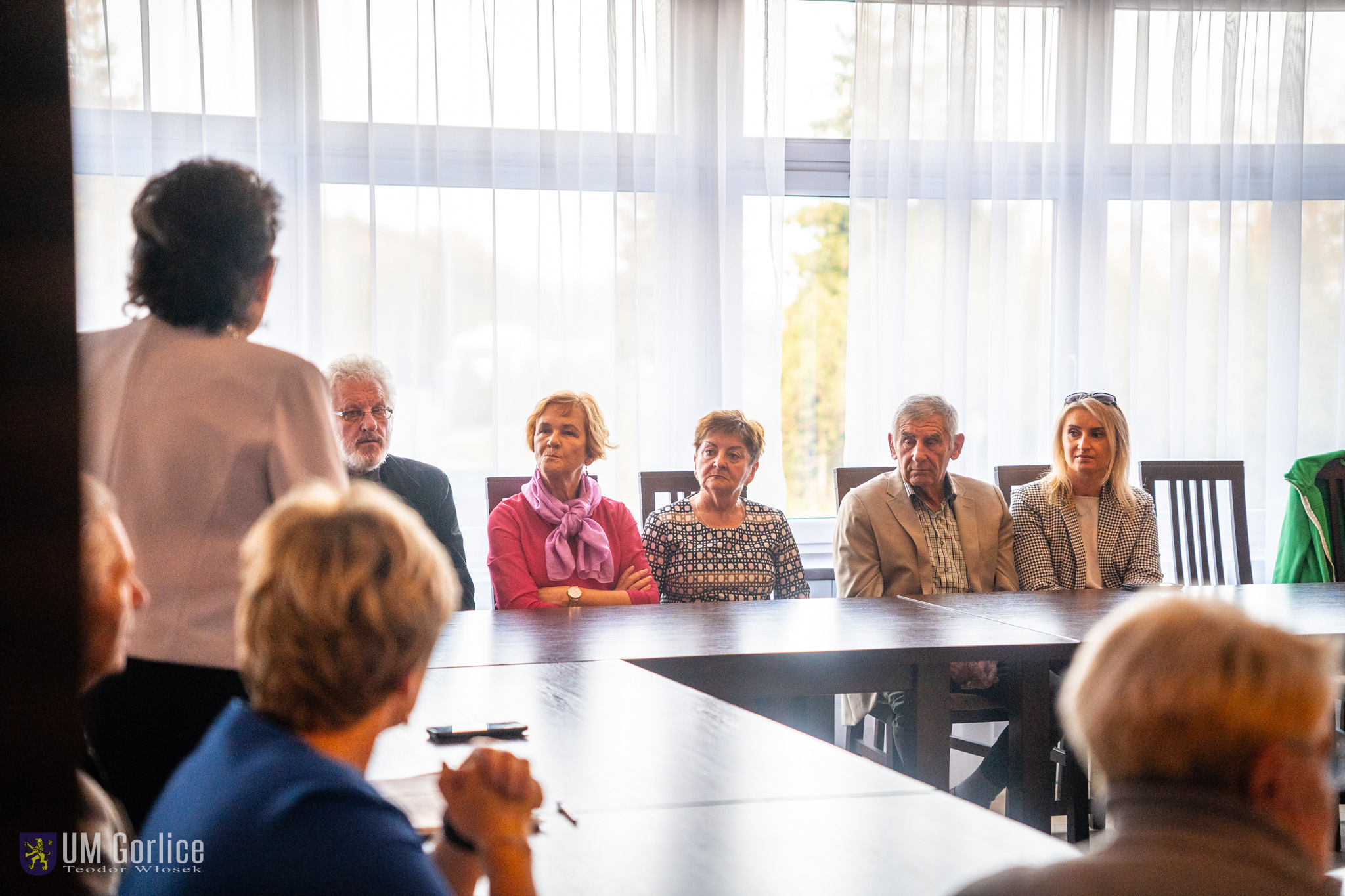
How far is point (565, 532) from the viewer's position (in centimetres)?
298

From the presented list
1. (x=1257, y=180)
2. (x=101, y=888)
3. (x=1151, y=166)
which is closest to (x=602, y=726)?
(x=101, y=888)

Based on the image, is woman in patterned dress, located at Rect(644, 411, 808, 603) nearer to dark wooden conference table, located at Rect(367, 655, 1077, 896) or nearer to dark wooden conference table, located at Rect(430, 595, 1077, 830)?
dark wooden conference table, located at Rect(430, 595, 1077, 830)

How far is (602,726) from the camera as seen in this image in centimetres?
165

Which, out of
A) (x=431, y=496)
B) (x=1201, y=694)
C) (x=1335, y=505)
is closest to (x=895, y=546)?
(x=431, y=496)

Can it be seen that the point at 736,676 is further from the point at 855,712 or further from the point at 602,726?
the point at 855,712

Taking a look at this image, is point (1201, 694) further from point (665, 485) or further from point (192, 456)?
point (665, 485)

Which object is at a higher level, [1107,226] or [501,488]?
[1107,226]

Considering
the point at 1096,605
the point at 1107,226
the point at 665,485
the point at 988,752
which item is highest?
the point at 1107,226

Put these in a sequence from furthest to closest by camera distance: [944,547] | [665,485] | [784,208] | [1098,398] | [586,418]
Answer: [784,208]
[665,485]
[1098,398]
[944,547]
[586,418]

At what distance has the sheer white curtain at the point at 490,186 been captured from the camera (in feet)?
12.1

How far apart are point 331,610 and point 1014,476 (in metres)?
3.09

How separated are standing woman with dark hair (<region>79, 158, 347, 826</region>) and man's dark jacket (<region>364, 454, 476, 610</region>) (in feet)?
5.67

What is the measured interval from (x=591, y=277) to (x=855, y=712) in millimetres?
1870

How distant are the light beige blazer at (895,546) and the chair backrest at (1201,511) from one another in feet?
2.45
